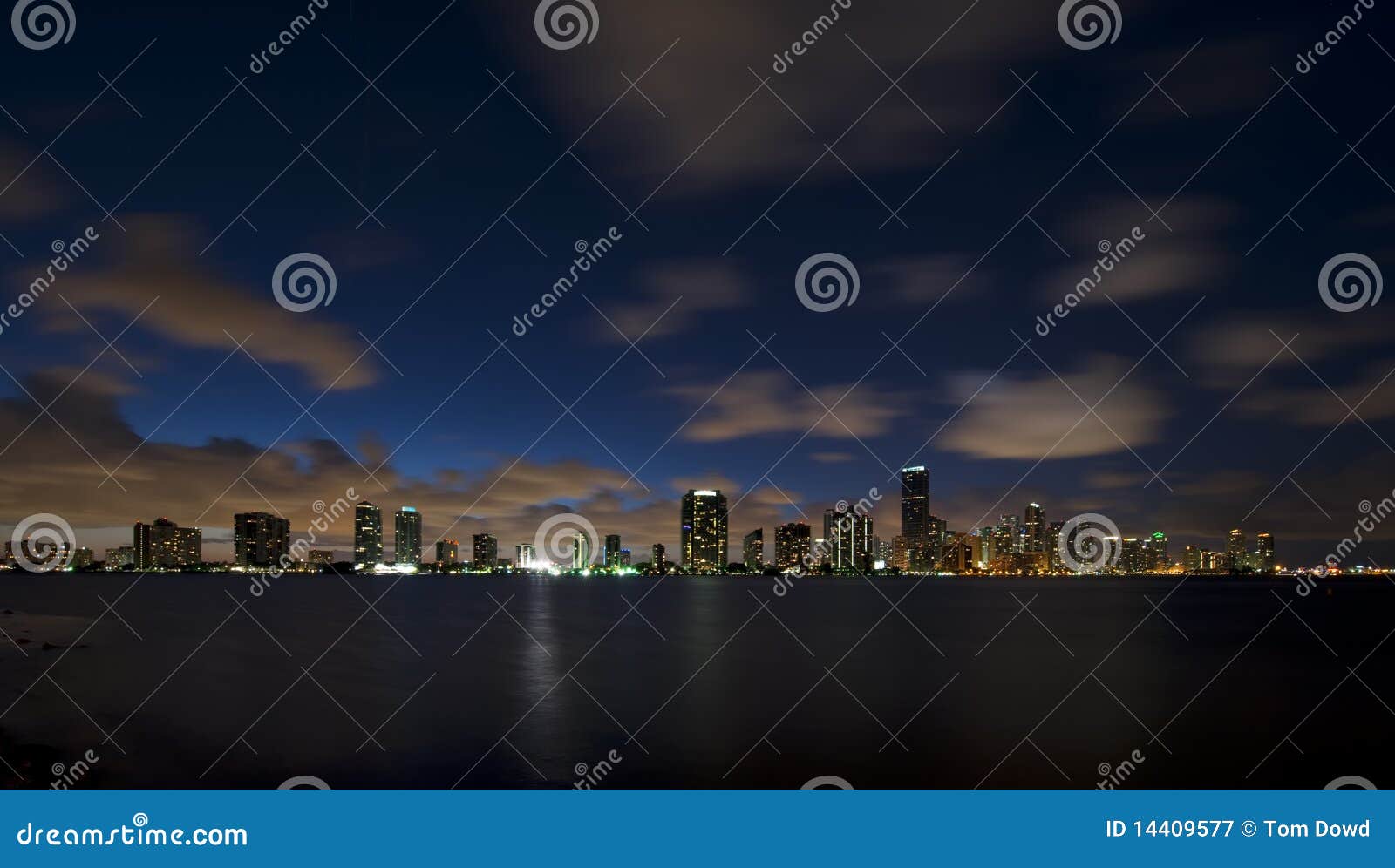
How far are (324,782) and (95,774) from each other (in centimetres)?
583

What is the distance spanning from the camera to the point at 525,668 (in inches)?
1639
